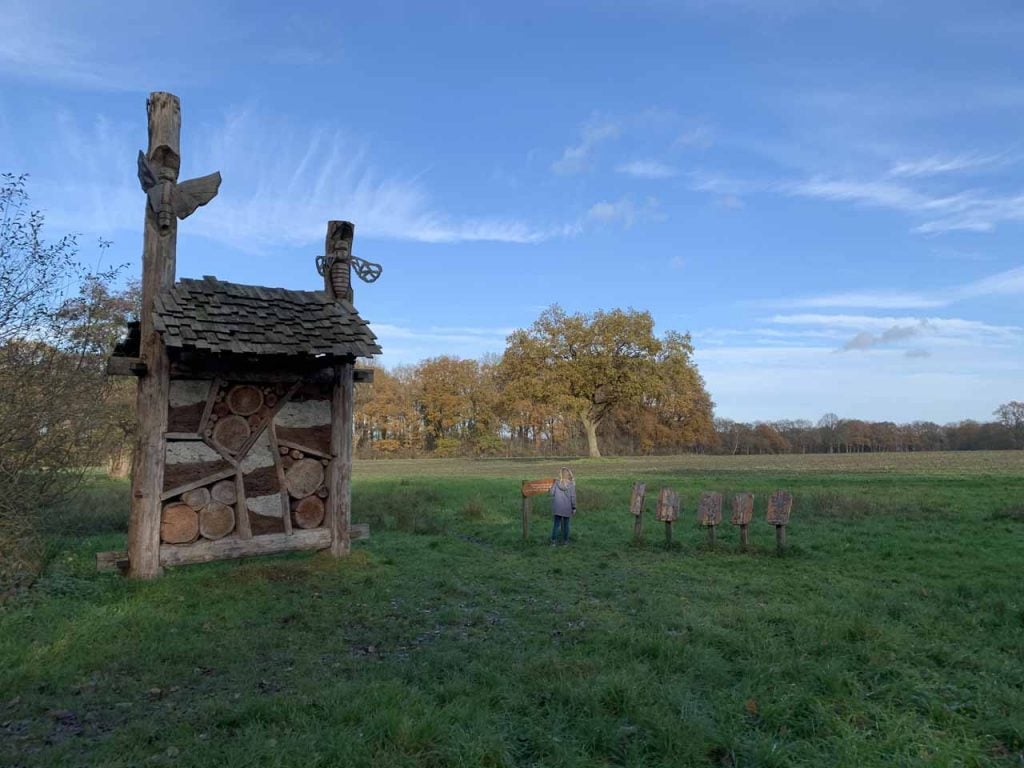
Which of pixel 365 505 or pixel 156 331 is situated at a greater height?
pixel 156 331

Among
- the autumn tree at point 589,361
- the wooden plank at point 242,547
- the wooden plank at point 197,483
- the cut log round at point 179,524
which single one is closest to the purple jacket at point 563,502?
the wooden plank at point 242,547

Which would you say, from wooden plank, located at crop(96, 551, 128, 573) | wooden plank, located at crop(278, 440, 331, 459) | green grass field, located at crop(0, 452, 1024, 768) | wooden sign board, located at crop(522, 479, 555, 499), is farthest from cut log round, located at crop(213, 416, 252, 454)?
wooden sign board, located at crop(522, 479, 555, 499)

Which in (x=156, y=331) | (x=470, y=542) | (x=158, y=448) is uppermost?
(x=156, y=331)

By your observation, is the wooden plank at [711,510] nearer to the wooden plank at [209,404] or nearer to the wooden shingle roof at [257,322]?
the wooden shingle roof at [257,322]

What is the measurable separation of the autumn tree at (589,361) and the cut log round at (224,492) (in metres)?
45.1

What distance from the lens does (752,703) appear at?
5641mm

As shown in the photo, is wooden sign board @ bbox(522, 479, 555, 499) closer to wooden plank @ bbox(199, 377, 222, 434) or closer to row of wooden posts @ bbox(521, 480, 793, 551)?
row of wooden posts @ bbox(521, 480, 793, 551)

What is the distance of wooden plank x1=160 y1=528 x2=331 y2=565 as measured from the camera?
10.0 metres

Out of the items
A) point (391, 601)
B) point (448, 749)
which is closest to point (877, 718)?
point (448, 749)

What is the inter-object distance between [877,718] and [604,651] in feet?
7.87

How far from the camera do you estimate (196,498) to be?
33.6ft

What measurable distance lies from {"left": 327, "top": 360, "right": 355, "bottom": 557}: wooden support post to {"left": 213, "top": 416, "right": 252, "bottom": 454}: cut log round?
1.38 m

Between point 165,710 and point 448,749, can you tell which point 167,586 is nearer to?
point 165,710

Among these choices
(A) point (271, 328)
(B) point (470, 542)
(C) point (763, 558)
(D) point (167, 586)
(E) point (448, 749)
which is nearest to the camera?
(E) point (448, 749)
